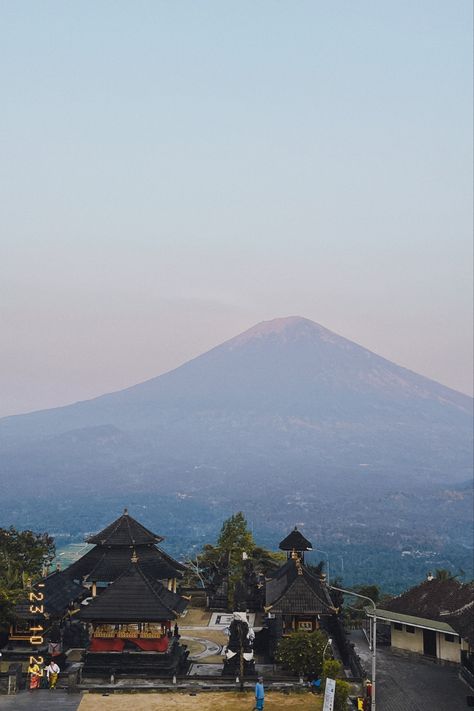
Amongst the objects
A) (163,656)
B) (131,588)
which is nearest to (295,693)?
(163,656)

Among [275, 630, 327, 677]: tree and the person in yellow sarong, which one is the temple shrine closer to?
[275, 630, 327, 677]: tree

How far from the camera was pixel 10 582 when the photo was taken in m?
47.8

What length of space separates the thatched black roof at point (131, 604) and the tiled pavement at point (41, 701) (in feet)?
12.2

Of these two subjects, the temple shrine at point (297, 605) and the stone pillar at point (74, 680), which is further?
the temple shrine at point (297, 605)

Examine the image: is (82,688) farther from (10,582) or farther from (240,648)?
(10,582)

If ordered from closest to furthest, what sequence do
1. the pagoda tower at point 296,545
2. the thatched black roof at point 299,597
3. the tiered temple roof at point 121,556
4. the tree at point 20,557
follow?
1. the thatched black roof at point 299,597
2. the tiered temple roof at point 121,556
3. the tree at point 20,557
4. the pagoda tower at point 296,545

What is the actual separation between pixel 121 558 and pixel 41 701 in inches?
606

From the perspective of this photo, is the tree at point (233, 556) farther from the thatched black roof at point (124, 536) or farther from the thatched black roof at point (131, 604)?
the thatched black roof at point (131, 604)

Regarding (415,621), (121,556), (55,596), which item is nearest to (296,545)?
(121,556)

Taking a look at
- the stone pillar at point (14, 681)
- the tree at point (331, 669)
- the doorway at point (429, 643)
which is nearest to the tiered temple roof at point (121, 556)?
the stone pillar at point (14, 681)

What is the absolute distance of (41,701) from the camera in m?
29.5

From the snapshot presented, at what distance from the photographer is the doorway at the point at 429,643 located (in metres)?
38.0

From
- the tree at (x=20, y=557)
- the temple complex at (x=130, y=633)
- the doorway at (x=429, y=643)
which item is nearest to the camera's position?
the temple complex at (x=130, y=633)

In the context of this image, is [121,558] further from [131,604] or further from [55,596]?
[131,604]
